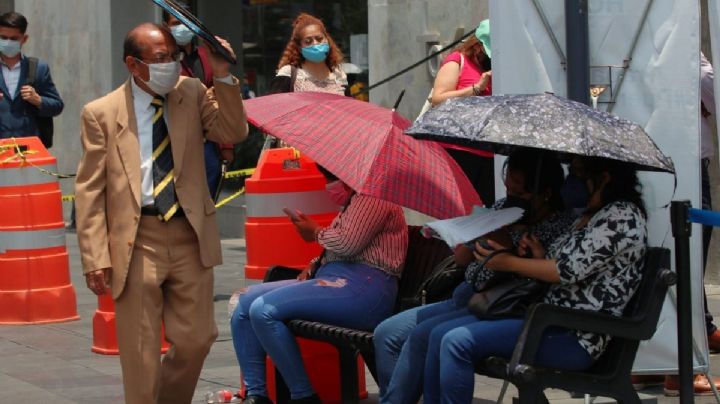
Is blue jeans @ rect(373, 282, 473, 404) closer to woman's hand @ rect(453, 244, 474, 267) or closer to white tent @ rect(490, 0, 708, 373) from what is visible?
woman's hand @ rect(453, 244, 474, 267)

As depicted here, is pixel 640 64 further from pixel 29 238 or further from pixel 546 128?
pixel 29 238

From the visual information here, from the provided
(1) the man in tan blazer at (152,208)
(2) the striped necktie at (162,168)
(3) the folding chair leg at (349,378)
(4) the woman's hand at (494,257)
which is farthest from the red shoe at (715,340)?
(2) the striped necktie at (162,168)

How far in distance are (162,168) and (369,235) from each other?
1.00m

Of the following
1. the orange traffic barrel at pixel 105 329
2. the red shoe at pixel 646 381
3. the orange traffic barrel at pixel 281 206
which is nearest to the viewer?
the orange traffic barrel at pixel 281 206

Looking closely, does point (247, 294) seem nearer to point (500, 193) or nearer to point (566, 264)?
point (500, 193)

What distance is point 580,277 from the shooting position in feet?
17.8

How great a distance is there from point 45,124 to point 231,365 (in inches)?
153

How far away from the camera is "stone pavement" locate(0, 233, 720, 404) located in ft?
24.6

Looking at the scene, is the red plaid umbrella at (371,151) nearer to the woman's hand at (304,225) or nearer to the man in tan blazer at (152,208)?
the man in tan blazer at (152,208)

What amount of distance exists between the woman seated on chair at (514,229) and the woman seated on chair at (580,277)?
0.23 m

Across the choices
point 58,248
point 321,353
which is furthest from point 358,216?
point 58,248

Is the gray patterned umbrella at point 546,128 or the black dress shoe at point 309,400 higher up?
the gray patterned umbrella at point 546,128

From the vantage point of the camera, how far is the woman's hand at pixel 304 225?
A: 22.7 feet

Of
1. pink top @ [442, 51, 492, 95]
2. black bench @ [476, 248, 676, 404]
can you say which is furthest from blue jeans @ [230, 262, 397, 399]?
pink top @ [442, 51, 492, 95]
